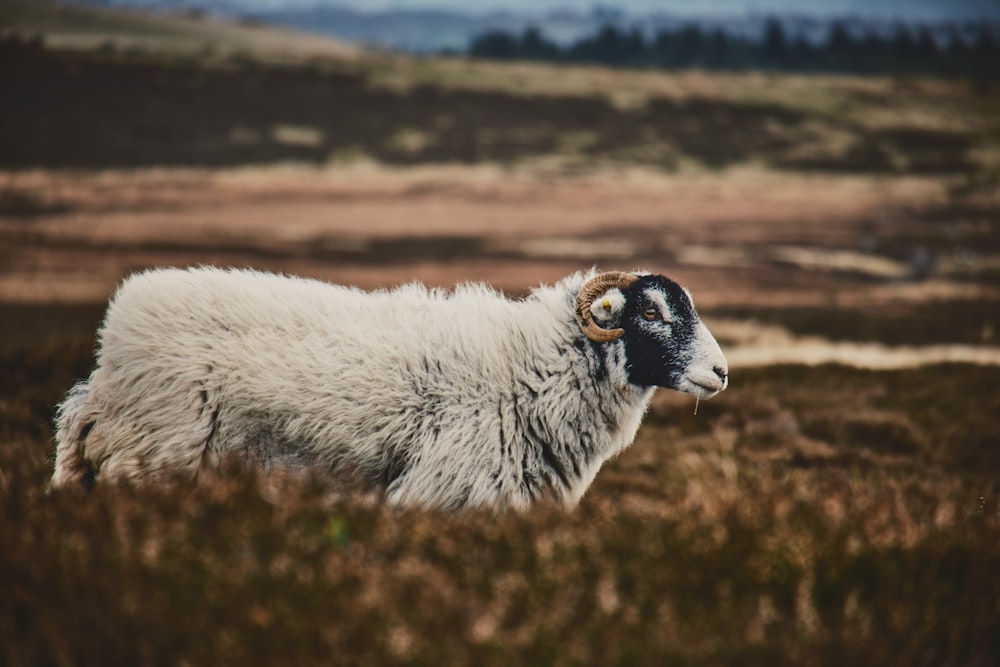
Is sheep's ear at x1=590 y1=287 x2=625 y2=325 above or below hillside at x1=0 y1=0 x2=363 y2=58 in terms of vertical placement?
below

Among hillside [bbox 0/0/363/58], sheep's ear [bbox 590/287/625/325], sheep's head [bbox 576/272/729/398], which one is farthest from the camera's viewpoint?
hillside [bbox 0/0/363/58]

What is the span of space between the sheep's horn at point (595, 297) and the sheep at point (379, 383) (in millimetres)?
11

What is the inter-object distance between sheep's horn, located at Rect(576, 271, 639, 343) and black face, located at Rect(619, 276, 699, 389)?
10 cm

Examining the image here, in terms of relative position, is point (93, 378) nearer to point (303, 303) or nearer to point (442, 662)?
point (303, 303)

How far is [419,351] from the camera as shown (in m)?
6.41

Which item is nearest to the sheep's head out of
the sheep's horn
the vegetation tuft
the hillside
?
the sheep's horn

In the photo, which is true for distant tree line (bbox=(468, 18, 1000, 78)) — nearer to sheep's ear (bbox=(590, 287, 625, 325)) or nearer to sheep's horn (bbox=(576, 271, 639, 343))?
sheep's horn (bbox=(576, 271, 639, 343))

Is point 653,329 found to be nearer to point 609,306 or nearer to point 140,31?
point 609,306

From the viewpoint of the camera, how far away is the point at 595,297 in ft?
23.0

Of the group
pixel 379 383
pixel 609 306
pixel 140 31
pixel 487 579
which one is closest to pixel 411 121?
pixel 140 31

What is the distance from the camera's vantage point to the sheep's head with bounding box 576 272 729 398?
6785 millimetres

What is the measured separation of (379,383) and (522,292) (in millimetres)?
20334

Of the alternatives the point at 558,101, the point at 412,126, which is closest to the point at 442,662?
the point at 412,126

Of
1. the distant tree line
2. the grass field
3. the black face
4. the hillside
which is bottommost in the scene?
the grass field
